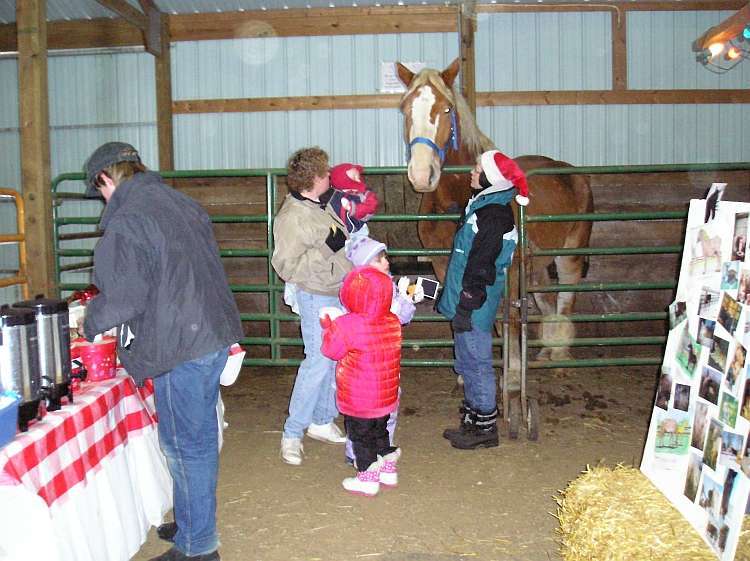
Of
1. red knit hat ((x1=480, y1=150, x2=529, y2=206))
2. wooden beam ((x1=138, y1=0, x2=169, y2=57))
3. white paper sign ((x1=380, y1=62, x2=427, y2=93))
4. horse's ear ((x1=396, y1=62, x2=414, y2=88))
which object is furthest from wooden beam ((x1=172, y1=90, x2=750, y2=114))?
red knit hat ((x1=480, y1=150, x2=529, y2=206))

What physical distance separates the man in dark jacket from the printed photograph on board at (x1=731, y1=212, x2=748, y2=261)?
183 cm

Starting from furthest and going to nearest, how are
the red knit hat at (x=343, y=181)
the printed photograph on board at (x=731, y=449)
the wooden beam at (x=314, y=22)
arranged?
1. the wooden beam at (x=314, y=22)
2. the red knit hat at (x=343, y=181)
3. the printed photograph on board at (x=731, y=449)

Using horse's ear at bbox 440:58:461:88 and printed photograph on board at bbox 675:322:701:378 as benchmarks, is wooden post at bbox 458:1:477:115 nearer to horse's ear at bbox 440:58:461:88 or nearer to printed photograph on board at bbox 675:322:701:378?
horse's ear at bbox 440:58:461:88

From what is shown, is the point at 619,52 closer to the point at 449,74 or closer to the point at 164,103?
the point at 449,74

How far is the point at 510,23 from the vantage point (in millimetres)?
7387

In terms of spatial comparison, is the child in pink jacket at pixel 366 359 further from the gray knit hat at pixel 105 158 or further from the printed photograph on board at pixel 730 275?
the printed photograph on board at pixel 730 275

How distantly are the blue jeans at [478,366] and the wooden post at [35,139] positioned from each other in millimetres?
2900

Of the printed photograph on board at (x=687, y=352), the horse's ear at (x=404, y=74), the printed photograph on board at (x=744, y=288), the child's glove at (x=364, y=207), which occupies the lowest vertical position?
the printed photograph on board at (x=687, y=352)

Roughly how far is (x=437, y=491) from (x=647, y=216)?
263cm

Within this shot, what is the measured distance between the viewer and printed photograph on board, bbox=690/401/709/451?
2.17 meters

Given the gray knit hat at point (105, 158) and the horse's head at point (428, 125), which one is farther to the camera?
the horse's head at point (428, 125)

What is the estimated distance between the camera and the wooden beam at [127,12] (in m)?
5.89

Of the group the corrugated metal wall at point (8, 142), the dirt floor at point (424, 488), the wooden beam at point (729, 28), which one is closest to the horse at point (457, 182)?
the dirt floor at point (424, 488)

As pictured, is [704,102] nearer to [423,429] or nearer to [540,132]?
[540,132]
